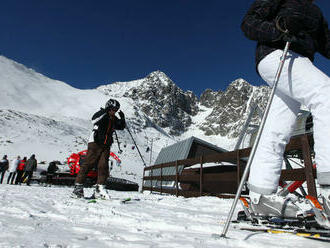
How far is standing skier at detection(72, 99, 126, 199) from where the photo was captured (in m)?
4.20

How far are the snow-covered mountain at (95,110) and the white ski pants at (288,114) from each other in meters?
19.0

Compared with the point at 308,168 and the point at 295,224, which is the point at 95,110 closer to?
the point at 308,168

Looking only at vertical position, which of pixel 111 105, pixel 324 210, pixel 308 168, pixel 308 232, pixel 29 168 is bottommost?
pixel 308 232

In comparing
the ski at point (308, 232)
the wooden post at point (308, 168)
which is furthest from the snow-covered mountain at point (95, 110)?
the ski at point (308, 232)

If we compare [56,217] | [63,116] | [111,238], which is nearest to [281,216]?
[111,238]

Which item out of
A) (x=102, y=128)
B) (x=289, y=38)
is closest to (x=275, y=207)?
(x=289, y=38)

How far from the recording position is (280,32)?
5.97 ft

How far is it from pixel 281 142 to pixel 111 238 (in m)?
1.48

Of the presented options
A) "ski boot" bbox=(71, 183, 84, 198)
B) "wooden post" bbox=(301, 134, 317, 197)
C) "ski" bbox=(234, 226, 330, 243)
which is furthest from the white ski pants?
"ski boot" bbox=(71, 183, 84, 198)

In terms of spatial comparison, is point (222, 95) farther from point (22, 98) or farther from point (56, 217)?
point (56, 217)

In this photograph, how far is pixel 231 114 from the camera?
549ft

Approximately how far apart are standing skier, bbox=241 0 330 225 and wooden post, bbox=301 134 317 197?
1238mm

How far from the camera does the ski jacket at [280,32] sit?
1824 mm

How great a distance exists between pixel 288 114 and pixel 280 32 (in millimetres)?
671
